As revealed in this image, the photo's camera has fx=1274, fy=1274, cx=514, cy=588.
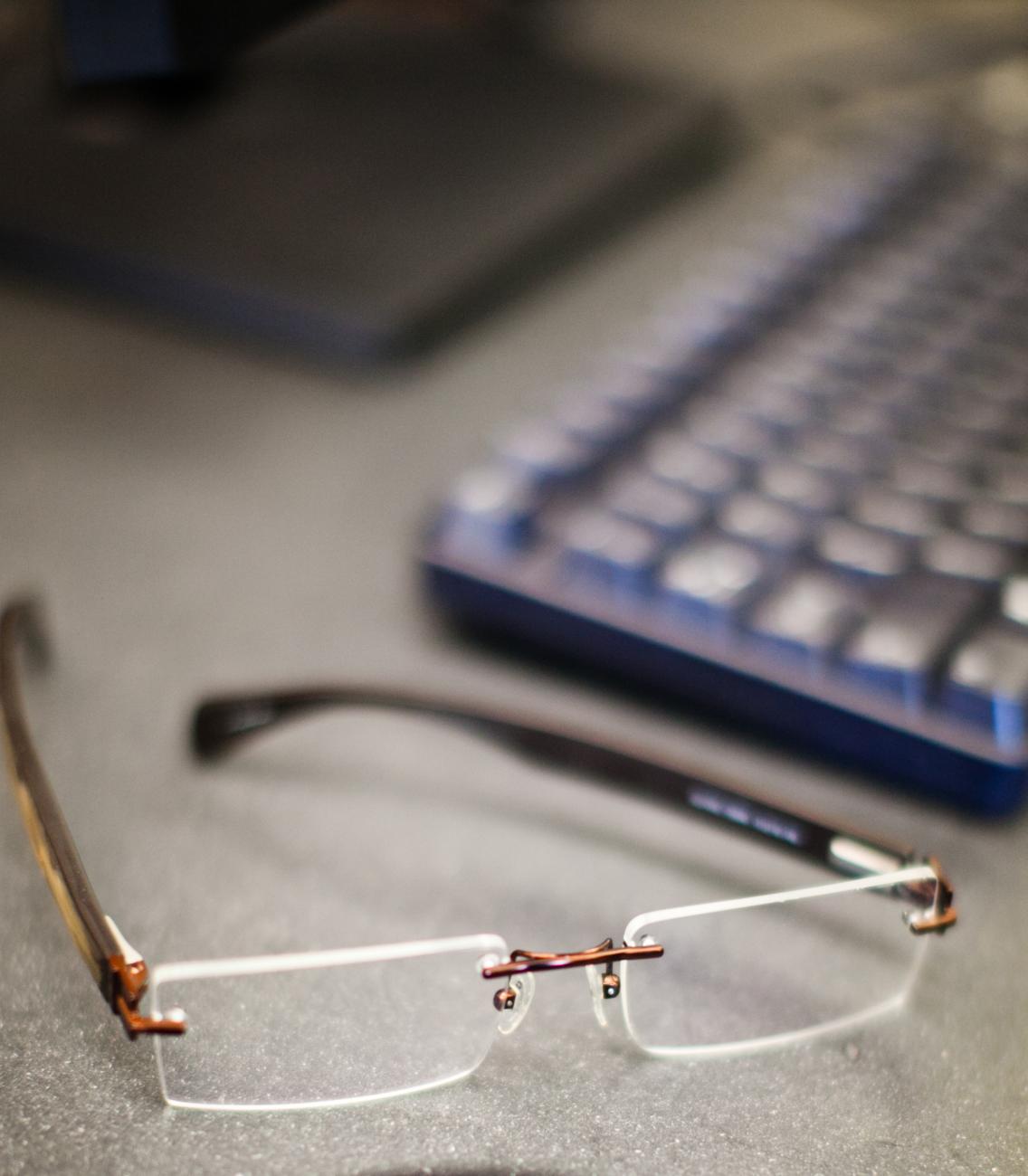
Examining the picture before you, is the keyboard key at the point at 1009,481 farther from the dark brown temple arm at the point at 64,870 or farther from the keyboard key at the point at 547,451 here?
the dark brown temple arm at the point at 64,870

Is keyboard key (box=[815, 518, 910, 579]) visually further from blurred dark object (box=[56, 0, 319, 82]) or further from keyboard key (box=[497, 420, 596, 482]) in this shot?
blurred dark object (box=[56, 0, 319, 82])

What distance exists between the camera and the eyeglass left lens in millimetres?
256

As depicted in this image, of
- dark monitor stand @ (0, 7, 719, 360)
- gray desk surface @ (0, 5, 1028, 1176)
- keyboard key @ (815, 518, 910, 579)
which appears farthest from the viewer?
dark monitor stand @ (0, 7, 719, 360)

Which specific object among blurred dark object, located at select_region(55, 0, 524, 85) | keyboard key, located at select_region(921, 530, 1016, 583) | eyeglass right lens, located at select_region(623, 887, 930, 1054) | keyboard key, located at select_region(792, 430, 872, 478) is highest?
blurred dark object, located at select_region(55, 0, 524, 85)

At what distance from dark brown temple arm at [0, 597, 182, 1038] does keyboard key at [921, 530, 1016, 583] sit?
0.23 metres

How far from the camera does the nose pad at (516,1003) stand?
10.7 inches

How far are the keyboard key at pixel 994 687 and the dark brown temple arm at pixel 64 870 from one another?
0.20 metres

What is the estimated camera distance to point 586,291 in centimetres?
56

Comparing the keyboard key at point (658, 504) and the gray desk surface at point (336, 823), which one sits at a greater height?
the keyboard key at point (658, 504)

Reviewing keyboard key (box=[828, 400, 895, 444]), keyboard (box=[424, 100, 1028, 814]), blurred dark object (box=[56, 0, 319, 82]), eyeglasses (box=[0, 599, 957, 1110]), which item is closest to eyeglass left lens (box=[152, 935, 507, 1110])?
eyeglasses (box=[0, 599, 957, 1110])

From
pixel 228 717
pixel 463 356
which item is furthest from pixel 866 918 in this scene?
pixel 463 356

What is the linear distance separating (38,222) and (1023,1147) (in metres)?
0.49

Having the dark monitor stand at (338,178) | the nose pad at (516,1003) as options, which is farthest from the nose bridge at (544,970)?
the dark monitor stand at (338,178)

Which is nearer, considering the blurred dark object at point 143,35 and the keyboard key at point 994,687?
the keyboard key at point 994,687
